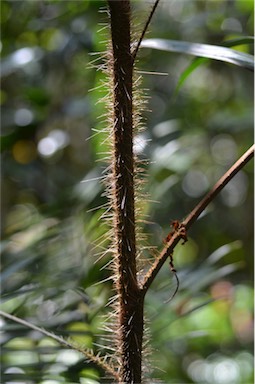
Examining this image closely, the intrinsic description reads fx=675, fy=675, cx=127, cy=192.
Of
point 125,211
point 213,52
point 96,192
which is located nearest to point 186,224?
point 125,211

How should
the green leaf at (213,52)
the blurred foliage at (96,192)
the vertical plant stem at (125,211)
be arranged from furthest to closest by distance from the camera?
the blurred foliage at (96,192) < the green leaf at (213,52) < the vertical plant stem at (125,211)

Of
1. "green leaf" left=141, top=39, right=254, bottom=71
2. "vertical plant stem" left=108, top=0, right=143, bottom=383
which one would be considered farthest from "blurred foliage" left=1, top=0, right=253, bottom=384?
"vertical plant stem" left=108, top=0, right=143, bottom=383

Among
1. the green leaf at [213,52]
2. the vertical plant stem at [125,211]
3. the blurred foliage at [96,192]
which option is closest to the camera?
the vertical plant stem at [125,211]

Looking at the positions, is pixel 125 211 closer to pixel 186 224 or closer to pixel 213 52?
pixel 186 224

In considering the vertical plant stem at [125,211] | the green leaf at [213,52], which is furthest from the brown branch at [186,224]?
the green leaf at [213,52]

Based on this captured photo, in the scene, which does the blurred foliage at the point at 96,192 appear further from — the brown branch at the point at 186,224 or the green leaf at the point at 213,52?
the brown branch at the point at 186,224

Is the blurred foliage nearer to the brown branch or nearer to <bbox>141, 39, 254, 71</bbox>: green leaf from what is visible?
<bbox>141, 39, 254, 71</bbox>: green leaf
